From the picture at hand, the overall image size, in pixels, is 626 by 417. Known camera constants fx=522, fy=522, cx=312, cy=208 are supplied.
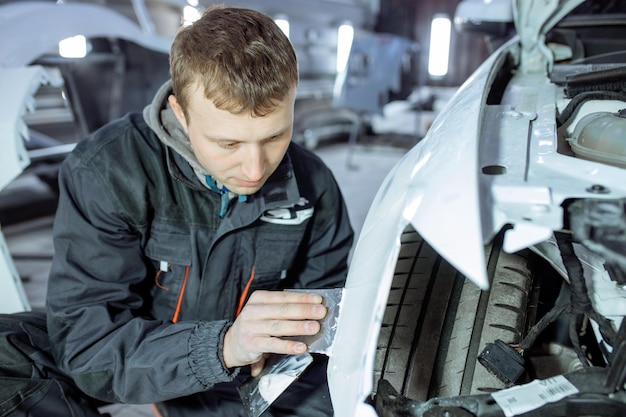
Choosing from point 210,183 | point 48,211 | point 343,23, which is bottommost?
point 48,211

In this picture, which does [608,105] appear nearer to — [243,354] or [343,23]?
[243,354]

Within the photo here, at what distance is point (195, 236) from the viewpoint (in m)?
1.13

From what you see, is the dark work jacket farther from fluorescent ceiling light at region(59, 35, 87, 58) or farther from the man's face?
fluorescent ceiling light at region(59, 35, 87, 58)

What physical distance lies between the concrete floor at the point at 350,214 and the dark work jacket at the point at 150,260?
58 cm

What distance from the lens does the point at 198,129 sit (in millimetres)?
960

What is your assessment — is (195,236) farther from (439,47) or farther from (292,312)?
(439,47)

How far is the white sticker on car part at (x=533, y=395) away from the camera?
2.15ft

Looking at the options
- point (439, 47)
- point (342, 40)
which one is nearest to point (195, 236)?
point (342, 40)

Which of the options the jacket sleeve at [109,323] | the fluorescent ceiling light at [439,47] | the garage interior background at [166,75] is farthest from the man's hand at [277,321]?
the fluorescent ceiling light at [439,47]

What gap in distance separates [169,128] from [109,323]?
1.36ft

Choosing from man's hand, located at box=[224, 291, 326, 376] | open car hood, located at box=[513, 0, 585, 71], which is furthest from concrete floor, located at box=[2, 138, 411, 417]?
open car hood, located at box=[513, 0, 585, 71]

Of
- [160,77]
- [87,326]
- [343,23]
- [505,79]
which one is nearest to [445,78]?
[343,23]

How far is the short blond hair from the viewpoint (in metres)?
0.91

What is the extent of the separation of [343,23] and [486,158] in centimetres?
536
